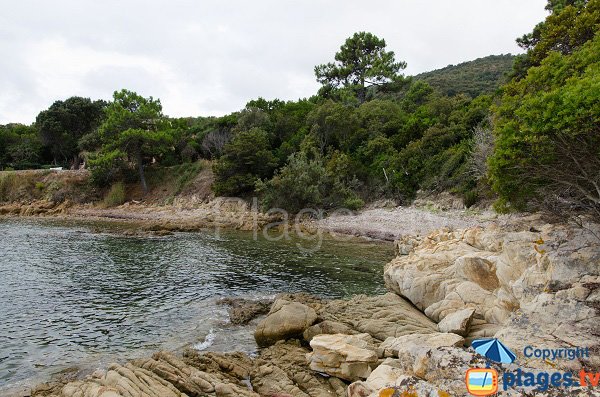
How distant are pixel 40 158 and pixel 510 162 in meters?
80.0

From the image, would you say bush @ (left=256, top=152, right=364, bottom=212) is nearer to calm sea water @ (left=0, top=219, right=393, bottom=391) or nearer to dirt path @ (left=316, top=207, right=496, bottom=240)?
dirt path @ (left=316, top=207, right=496, bottom=240)

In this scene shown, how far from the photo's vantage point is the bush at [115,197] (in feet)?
182

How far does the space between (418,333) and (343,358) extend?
2805mm

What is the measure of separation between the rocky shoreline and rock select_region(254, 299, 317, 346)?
0.03 meters

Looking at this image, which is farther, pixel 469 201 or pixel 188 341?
pixel 469 201

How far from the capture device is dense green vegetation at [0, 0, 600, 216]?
11688mm

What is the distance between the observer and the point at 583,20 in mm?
24188

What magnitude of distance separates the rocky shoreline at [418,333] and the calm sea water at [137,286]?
5.49ft

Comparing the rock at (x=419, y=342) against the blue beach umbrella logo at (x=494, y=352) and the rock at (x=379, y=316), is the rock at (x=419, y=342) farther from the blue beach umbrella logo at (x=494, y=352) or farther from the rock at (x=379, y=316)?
the blue beach umbrella logo at (x=494, y=352)

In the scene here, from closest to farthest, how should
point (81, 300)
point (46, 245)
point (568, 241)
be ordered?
point (568, 241), point (81, 300), point (46, 245)

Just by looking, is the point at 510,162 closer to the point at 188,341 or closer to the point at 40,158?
the point at 188,341

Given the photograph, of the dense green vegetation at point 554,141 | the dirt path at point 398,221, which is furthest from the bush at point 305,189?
the dense green vegetation at point 554,141

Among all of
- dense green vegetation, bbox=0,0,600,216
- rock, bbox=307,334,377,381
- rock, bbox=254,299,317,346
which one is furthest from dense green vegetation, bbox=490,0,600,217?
rock, bbox=254,299,317,346

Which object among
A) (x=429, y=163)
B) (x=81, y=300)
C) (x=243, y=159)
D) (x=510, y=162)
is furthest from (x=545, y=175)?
(x=243, y=159)
